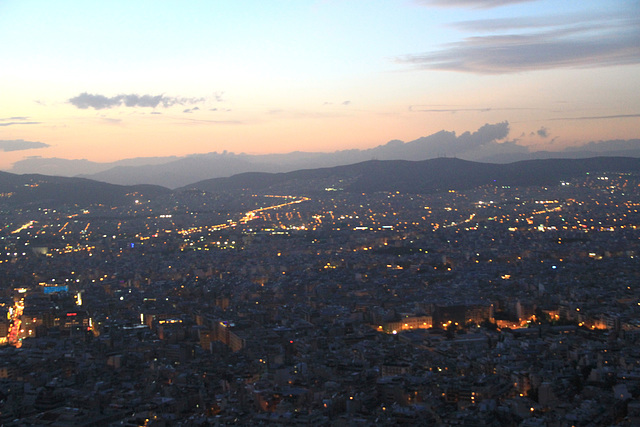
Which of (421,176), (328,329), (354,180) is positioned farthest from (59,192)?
(328,329)

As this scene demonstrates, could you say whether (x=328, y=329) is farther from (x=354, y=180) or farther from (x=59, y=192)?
(x=354, y=180)

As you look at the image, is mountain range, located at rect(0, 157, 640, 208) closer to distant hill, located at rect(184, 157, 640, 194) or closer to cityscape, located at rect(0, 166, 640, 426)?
distant hill, located at rect(184, 157, 640, 194)

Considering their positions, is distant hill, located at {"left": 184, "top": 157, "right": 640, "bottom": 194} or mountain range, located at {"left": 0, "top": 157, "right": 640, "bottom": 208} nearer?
mountain range, located at {"left": 0, "top": 157, "right": 640, "bottom": 208}

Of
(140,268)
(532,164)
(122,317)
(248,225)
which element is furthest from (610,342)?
(532,164)

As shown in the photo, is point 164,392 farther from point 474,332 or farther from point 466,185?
point 466,185

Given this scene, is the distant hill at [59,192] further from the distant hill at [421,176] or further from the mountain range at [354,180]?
the distant hill at [421,176]

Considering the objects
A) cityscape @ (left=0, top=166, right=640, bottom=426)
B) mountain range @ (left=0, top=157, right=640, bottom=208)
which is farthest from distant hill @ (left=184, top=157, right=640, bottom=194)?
cityscape @ (left=0, top=166, right=640, bottom=426)

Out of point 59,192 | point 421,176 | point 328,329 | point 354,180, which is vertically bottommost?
point 328,329
